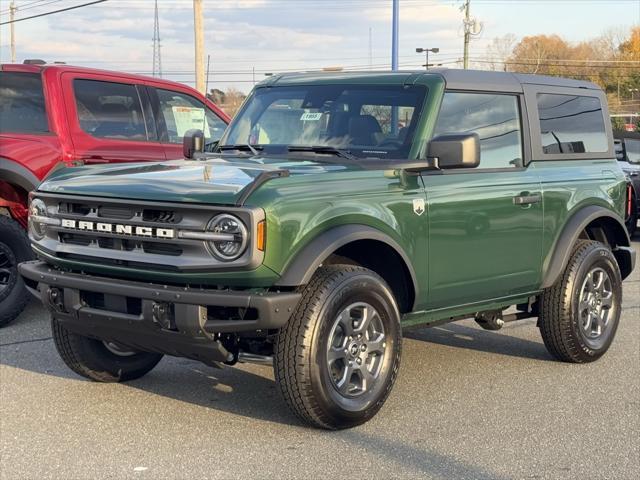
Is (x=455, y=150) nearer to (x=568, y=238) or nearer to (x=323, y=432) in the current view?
(x=568, y=238)

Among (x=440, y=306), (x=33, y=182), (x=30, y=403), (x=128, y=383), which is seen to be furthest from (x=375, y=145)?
(x=33, y=182)

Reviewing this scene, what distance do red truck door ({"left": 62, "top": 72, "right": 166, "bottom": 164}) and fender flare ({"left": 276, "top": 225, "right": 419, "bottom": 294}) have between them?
355cm

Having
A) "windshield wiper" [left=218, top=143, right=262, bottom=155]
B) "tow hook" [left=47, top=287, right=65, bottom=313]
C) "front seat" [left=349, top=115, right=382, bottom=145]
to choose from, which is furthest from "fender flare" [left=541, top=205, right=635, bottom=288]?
"tow hook" [left=47, top=287, right=65, bottom=313]

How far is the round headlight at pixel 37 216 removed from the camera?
501 centimetres

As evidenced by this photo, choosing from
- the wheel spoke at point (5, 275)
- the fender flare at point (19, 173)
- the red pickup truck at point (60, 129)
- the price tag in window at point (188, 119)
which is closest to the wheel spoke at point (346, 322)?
the red pickup truck at point (60, 129)

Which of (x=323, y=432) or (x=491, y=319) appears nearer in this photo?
(x=323, y=432)

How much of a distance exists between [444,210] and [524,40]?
81.0 metres

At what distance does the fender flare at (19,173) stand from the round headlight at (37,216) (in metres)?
2.20

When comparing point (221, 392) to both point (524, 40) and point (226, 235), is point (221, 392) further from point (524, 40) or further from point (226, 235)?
point (524, 40)

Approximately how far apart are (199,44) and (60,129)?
14.9 meters

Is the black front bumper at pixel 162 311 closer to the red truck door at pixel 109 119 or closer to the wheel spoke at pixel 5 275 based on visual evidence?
the wheel spoke at pixel 5 275

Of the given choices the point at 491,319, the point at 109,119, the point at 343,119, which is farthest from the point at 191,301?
the point at 109,119

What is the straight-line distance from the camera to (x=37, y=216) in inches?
198

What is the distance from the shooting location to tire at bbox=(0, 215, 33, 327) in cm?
729
